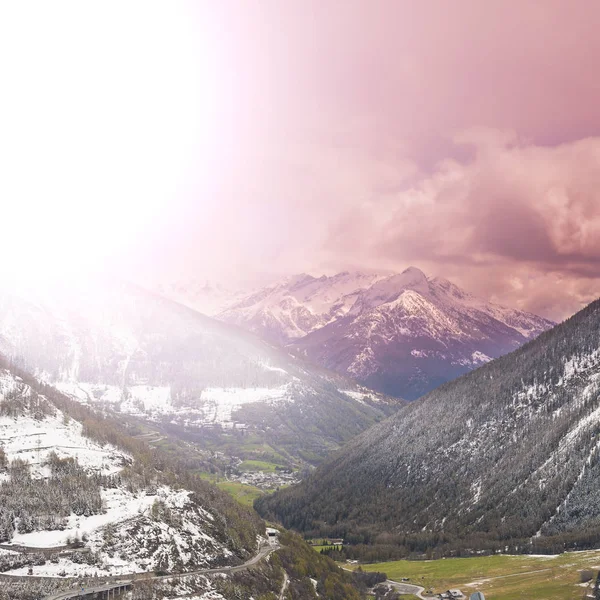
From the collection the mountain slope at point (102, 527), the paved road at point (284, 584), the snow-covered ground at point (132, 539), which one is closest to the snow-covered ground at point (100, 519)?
the snow-covered ground at point (132, 539)

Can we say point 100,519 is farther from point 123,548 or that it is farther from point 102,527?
point 123,548

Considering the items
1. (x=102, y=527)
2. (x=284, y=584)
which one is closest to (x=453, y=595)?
(x=284, y=584)

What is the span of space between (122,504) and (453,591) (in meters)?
129

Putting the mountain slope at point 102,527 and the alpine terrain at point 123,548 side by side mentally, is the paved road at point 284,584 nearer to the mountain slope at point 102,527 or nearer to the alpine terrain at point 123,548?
the alpine terrain at point 123,548

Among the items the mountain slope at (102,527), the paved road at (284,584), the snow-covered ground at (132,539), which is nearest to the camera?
the snow-covered ground at (132,539)

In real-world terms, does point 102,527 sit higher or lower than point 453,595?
higher

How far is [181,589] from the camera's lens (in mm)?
142875

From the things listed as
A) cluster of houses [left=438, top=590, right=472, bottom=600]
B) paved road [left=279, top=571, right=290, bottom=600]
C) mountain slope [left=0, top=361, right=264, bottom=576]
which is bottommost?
cluster of houses [left=438, top=590, right=472, bottom=600]

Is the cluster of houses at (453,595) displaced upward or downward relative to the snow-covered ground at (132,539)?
downward

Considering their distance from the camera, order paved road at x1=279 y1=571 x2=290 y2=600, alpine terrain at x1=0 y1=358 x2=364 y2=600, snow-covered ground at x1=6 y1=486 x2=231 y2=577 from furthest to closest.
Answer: paved road at x1=279 y1=571 x2=290 y2=600 < snow-covered ground at x1=6 y1=486 x2=231 y2=577 < alpine terrain at x1=0 y1=358 x2=364 y2=600

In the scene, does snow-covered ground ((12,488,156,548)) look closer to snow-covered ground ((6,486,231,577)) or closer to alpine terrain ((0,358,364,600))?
snow-covered ground ((6,486,231,577))

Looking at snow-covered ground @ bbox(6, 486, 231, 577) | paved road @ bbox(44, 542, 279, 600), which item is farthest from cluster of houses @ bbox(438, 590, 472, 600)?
snow-covered ground @ bbox(6, 486, 231, 577)

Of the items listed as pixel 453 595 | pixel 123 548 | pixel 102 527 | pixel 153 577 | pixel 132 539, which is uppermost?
pixel 102 527

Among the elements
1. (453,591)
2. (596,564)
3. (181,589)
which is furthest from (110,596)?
(596,564)
